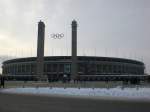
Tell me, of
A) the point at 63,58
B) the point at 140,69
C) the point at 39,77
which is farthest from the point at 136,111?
the point at 140,69


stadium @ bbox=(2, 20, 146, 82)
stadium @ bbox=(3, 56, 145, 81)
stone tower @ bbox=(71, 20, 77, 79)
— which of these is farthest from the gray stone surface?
stadium @ bbox=(3, 56, 145, 81)

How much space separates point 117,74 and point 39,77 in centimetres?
5592

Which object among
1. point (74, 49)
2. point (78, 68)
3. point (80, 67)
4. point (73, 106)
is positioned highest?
point (74, 49)

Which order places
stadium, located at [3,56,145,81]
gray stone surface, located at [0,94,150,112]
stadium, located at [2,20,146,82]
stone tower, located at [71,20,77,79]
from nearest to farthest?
1. gray stone surface, located at [0,94,150,112]
2. stone tower, located at [71,20,77,79]
3. stadium, located at [2,20,146,82]
4. stadium, located at [3,56,145,81]

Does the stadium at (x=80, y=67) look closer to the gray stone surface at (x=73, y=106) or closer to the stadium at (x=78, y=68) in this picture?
the stadium at (x=78, y=68)

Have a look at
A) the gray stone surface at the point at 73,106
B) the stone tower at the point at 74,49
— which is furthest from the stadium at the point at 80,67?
the gray stone surface at the point at 73,106

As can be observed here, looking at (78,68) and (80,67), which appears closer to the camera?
(78,68)

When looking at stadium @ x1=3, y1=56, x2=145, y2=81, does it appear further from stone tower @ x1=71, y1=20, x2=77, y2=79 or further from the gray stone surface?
the gray stone surface

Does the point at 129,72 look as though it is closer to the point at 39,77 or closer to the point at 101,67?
the point at 101,67

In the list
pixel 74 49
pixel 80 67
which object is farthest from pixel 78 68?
pixel 74 49

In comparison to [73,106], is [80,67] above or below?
above

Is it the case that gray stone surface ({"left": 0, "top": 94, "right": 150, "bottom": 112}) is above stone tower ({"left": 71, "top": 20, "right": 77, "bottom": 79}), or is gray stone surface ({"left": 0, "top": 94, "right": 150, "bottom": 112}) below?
below

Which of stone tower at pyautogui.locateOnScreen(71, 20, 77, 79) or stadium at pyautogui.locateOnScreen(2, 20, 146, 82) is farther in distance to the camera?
stadium at pyautogui.locateOnScreen(2, 20, 146, 82)

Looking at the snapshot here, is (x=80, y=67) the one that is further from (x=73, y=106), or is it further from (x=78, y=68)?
(x=73, y=106)
